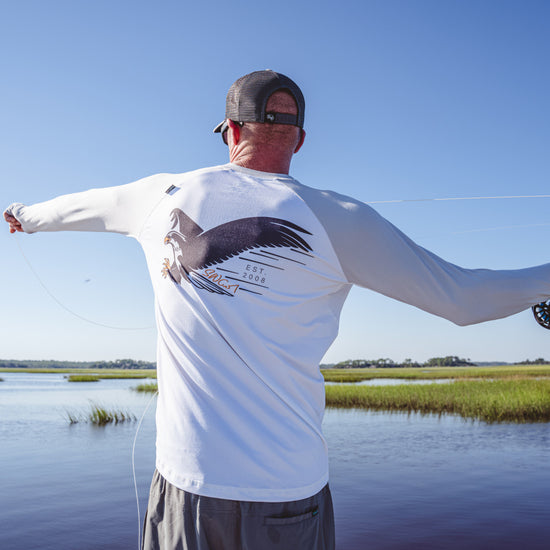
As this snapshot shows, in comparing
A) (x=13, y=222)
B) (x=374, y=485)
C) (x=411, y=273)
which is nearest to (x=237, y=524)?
(x=411, y=273)

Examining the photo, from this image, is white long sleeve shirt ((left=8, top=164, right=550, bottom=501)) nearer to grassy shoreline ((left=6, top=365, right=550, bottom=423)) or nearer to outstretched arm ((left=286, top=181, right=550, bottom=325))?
outstretched arm ((left=286, top=181, right=550, bottom=325))

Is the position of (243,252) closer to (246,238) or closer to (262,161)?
(246,238)

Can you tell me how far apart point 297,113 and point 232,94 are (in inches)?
8.3

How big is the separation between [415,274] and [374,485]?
11955mm

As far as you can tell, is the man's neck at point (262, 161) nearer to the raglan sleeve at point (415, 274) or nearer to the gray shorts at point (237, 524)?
the raglan sleeve at point (415, 274)

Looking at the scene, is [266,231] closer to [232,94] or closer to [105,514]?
[232,94]

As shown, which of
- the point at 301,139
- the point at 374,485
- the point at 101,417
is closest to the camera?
the point at 301,139

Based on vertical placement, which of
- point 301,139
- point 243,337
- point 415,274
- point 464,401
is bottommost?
point 464,401

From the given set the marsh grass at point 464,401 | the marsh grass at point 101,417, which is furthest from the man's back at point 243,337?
the marsh grass at point 101,417

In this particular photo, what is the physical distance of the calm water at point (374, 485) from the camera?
888cm

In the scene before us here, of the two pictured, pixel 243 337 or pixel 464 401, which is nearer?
pixel 243 337

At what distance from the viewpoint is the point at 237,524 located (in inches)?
49.4

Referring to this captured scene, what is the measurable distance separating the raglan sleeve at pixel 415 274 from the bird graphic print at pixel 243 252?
11cm

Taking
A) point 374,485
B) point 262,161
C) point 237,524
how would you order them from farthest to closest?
point 374,485 < point 262,161 < point 237,524
